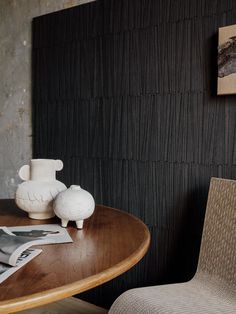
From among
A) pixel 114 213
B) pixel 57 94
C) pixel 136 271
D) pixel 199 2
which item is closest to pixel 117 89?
pixel 57 94

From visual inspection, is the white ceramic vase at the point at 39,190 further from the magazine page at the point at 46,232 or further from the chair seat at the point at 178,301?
the chair seat at the point at 178,301

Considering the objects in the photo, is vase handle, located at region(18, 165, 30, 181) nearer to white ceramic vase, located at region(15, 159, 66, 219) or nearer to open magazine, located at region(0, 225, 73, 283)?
white ceramic vase, located at region(15, 159, 66, 219)

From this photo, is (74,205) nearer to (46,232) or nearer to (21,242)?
(46,232)

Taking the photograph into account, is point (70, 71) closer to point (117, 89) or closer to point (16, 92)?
point (117, 89)

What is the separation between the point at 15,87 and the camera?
268 centimetres

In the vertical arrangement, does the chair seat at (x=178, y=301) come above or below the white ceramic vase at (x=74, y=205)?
below

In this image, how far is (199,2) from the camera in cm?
186

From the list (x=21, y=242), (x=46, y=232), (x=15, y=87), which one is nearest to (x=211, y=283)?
(x=46, y=232)

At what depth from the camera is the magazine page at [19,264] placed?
0.91m

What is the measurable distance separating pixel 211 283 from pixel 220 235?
8.3 inches

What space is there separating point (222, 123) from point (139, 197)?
635 mm

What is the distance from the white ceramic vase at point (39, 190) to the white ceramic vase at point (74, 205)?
0.32 feet

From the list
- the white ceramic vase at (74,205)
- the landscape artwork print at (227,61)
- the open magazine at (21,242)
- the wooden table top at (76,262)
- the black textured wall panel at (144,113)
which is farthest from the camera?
the black textured wall panel at (144,113)

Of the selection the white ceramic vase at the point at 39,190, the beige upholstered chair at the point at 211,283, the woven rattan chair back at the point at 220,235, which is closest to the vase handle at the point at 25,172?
the white ceramic vase at the point at 39,190
